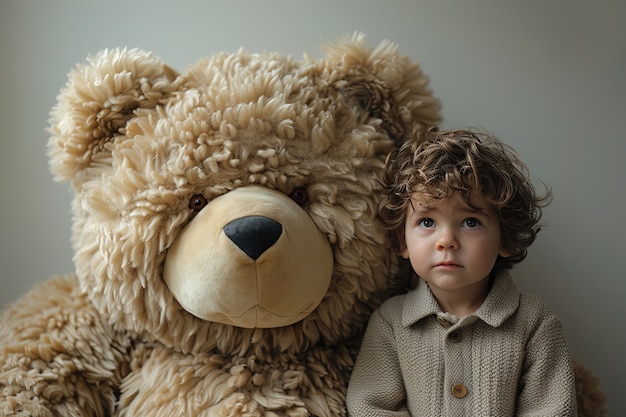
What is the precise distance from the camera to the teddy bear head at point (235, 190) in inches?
37.9

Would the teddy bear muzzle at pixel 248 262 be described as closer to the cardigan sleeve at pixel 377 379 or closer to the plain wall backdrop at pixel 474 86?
the cardigan sleeve at pixel 377 379

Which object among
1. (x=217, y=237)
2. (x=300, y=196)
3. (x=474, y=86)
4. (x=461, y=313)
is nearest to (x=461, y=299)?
(x=461, y=313)

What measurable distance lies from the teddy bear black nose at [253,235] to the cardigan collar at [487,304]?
0.27 meters

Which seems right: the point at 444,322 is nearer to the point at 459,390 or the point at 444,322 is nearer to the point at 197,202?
the point at 459,390

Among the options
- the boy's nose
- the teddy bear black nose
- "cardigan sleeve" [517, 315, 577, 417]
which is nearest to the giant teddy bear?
the teddy bear black nose

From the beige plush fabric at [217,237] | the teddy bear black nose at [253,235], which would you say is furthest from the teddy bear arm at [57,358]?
the teddy bear black nose at [253,235]

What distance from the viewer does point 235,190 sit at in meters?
1.01

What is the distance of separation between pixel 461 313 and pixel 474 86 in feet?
1.72

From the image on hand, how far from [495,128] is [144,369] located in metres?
0.81

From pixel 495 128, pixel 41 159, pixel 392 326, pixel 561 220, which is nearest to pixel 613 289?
pixel 561 220

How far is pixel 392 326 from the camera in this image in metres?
1.10

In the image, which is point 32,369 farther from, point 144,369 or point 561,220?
point 561,220

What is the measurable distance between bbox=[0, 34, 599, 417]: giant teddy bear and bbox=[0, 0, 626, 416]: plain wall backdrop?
248 millimetres

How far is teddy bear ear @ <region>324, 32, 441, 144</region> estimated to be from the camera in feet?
3.69
